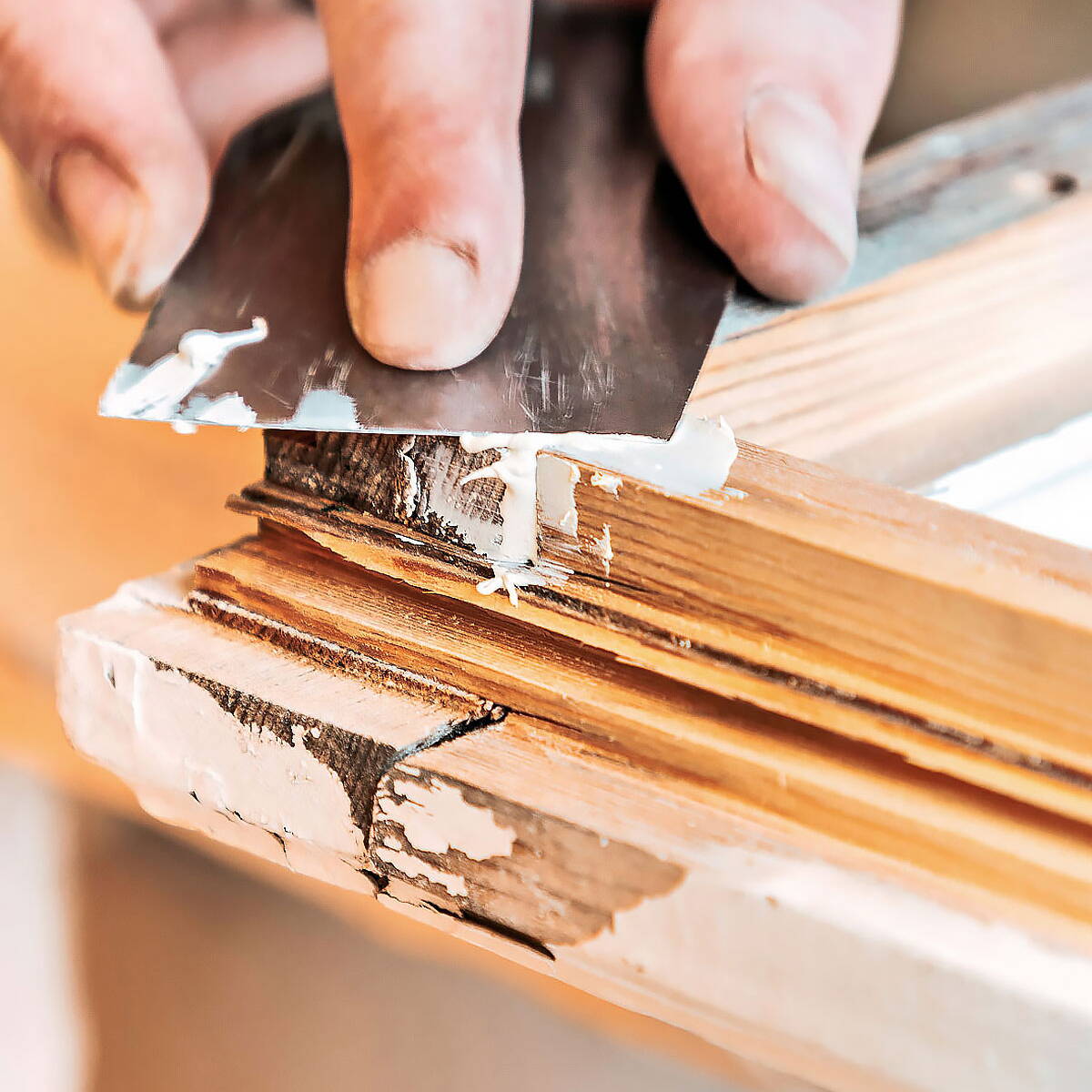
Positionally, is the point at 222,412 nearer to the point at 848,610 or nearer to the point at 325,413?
the point at 325,413

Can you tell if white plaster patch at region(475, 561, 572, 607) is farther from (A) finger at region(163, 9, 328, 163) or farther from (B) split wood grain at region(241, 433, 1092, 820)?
(A) finger at region(163, 9, 328, 163)

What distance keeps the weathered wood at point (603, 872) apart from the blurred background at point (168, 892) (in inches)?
7.4

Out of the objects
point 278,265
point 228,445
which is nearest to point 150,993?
point 228,445

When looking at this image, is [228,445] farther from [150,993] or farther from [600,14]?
[150,993]

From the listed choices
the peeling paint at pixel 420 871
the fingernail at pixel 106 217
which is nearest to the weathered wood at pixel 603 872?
the peeling paint at pixel 420 871

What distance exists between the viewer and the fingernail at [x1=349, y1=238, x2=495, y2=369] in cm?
21

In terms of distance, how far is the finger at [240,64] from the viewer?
1.16 ft

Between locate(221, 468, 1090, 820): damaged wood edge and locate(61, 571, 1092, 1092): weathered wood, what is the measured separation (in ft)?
0.07

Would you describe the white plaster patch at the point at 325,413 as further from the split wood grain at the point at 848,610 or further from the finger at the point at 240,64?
the finger at the point at 240,64

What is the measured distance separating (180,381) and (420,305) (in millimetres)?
66

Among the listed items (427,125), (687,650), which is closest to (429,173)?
(427,125)

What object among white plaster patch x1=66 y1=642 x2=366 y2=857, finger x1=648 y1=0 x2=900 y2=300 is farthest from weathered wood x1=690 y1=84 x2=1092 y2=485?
white plaster patch x1=66 y1=642 x2=366 y2=857

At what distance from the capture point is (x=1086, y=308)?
0.27 metres

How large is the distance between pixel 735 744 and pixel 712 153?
0.17 metres
